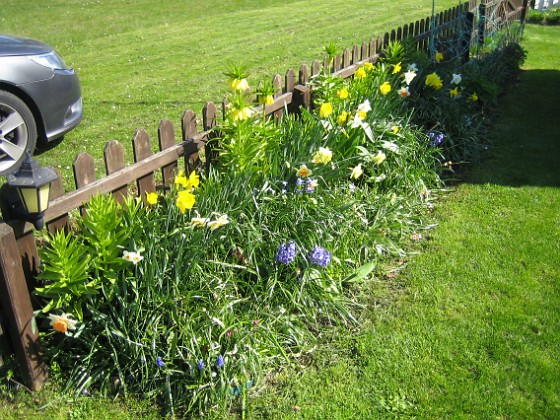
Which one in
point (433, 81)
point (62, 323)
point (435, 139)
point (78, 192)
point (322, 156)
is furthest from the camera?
point (433, 81)

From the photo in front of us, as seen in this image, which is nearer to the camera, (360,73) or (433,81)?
(360,73)

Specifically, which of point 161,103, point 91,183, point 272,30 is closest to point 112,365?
point 91,183

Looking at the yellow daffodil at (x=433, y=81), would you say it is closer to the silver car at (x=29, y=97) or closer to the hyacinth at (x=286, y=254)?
the hyacinth at (x=286, y=254)

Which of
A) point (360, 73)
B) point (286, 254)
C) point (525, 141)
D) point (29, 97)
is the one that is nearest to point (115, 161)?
point (286, 254)

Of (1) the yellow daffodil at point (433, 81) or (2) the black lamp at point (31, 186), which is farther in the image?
(1) the yellow daffodil at point (433, 81)

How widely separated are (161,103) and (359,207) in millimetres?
4008

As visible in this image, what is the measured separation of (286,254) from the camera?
10.8 ft

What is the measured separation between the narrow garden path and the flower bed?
0.22m

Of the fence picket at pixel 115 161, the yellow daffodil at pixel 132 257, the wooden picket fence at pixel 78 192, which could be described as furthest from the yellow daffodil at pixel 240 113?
the yellow daffodil at pixel 132 257

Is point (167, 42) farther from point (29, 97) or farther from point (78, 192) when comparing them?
point (78, 192)

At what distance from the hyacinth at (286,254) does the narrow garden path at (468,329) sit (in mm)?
547

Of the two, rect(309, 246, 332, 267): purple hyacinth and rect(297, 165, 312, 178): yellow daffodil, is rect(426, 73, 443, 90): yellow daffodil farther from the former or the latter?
rect(309, 246, 332, 267): purple hyacinth

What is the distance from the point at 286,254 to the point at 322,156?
74 cm

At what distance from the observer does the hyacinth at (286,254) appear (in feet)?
10.8
